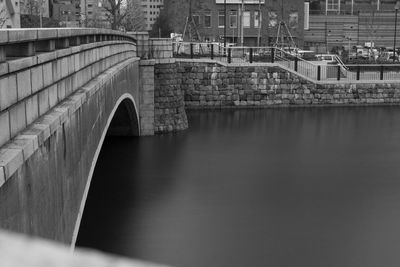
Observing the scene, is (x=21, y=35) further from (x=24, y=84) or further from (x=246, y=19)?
(x=246, y=19)

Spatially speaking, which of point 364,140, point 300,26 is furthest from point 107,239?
point 300,26

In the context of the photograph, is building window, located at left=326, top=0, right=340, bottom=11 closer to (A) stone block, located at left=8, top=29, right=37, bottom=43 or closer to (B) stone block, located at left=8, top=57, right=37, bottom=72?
(A) stone block, located at left=8, top=29, right=37, bottom=43

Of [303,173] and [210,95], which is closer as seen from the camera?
[303,173]

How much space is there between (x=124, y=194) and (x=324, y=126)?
17.6 meters

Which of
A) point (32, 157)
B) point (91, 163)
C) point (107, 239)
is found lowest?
point (107, 239)

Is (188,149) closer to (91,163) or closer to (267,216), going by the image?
(267,216)

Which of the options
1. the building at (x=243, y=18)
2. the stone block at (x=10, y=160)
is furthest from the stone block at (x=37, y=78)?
the building at (x=243, y=18)

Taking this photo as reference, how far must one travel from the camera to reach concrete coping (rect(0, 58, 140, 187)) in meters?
4.53

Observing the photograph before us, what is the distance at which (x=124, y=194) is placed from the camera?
18.1m

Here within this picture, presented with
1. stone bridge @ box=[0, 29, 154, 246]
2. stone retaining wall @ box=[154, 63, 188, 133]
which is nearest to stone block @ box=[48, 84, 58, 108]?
stone bridge @ box=[0, 29, 154, 246]

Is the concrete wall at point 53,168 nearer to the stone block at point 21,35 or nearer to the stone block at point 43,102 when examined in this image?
the stone block at point 43,102

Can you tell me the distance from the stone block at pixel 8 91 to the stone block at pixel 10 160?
371 millimetres

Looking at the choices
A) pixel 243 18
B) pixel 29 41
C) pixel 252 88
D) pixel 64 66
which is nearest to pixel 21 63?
pixel 29 41

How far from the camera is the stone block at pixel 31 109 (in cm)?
574
